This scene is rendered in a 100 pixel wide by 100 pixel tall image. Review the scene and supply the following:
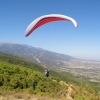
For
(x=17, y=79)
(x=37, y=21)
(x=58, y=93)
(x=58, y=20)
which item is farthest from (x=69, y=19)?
(x=17, y=79)

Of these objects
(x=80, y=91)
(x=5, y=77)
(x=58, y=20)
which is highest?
(x=58, y=20)

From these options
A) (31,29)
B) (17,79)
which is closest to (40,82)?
(17,79)

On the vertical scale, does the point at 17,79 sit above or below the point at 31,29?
below

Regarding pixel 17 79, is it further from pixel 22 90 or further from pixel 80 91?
pixel 80 91

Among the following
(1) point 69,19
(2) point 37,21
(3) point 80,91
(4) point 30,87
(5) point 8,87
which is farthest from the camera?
(3) point 80,91

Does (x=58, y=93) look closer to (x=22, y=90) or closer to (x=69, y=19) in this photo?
(x=22, y=90)

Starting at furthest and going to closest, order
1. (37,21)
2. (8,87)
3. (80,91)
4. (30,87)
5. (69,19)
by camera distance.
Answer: (80,91) → (30,87) → (8,87) → (37,21) → (69,19)

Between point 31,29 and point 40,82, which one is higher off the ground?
point 31,29

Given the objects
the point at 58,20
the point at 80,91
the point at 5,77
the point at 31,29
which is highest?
the point at 58,20

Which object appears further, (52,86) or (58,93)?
(52,86)
